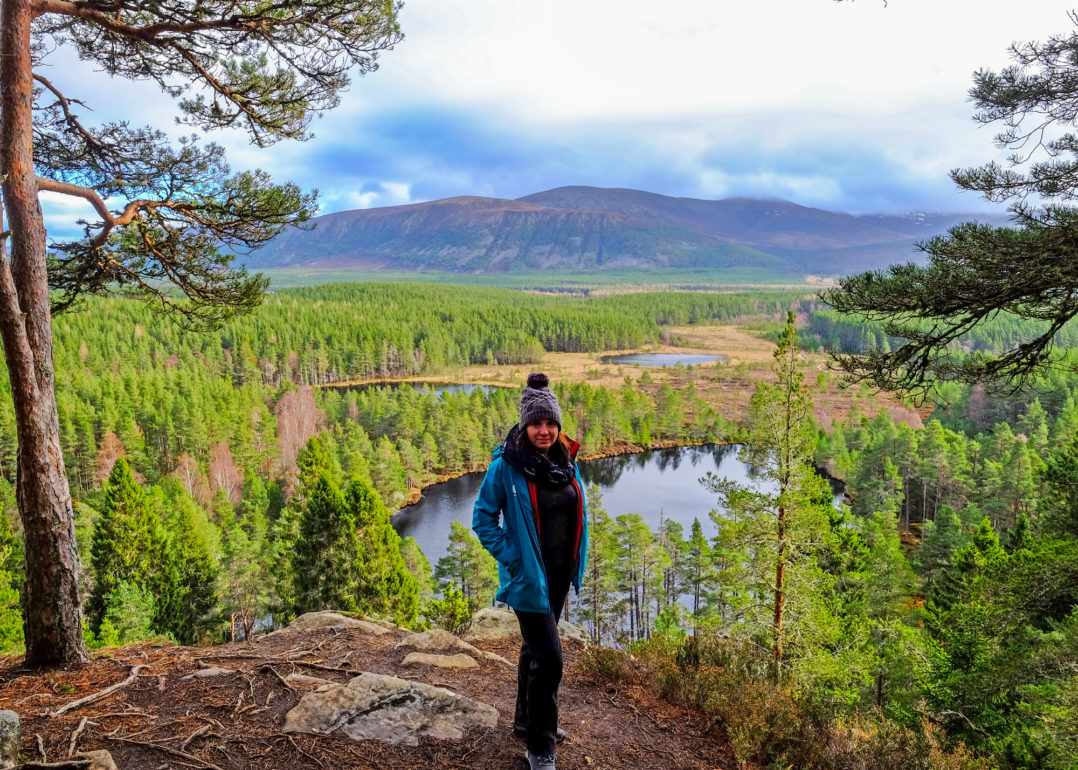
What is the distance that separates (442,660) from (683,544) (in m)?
26.0

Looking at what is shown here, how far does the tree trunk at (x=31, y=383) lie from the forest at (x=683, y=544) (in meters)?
1.48

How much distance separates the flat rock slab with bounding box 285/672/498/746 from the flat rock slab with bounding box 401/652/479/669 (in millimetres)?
1176

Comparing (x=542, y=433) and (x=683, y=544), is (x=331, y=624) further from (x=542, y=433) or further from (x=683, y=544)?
(x=683, y=544)

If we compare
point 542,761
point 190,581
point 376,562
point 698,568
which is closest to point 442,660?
point 542,761

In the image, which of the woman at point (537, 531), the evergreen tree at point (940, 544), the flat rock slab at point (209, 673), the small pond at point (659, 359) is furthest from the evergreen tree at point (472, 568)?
the small pond at point (659, 359)

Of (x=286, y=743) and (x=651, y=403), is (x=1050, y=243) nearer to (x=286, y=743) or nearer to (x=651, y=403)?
(x=286, y=743)

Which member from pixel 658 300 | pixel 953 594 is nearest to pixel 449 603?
pixel 953 594

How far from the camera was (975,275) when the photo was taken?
543cm

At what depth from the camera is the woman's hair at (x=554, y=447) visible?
3.61 metres

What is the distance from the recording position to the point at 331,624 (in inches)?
292

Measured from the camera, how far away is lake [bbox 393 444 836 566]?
136 feet

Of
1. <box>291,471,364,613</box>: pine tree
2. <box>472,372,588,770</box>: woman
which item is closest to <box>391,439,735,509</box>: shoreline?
<box>291,471,364,613</box>: pine tree

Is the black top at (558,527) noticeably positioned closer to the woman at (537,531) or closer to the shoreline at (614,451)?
the woman at (537,531)

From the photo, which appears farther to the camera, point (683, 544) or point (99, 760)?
point (683, 544)
